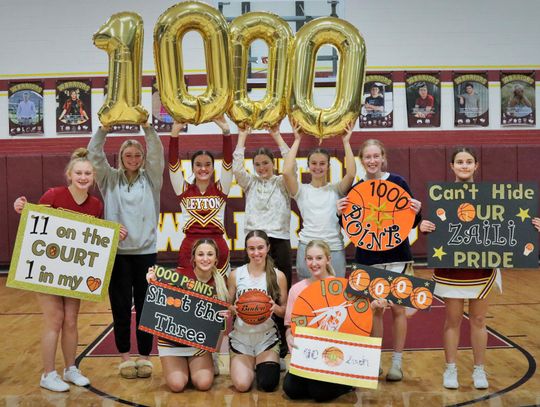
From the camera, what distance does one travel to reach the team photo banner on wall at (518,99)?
369 inches

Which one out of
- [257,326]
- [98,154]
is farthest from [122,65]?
[257,326]

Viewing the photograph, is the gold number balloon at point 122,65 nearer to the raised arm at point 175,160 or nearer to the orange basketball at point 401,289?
the raised arm at point 175,160

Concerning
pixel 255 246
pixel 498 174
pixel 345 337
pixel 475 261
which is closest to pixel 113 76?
pixel 255 246

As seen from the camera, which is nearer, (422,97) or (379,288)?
(379,288)

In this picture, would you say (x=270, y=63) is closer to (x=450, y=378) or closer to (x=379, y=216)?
(x=379, y=216)

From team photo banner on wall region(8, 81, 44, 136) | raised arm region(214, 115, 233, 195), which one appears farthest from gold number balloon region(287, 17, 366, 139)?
team photo banner on wall region(8, 81, 44, 136)

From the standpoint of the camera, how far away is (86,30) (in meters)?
9.28

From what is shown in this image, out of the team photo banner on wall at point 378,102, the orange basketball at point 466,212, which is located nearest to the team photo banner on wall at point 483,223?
the orange basketball at point 466,212

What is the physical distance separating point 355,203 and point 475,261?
800mm

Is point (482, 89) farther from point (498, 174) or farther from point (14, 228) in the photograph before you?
point (14, 228)

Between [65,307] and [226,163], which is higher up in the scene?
[226,163]

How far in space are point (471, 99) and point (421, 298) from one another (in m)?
6.36

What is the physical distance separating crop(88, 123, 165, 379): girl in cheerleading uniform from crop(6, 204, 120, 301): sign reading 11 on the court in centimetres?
22

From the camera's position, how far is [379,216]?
3977 mm
